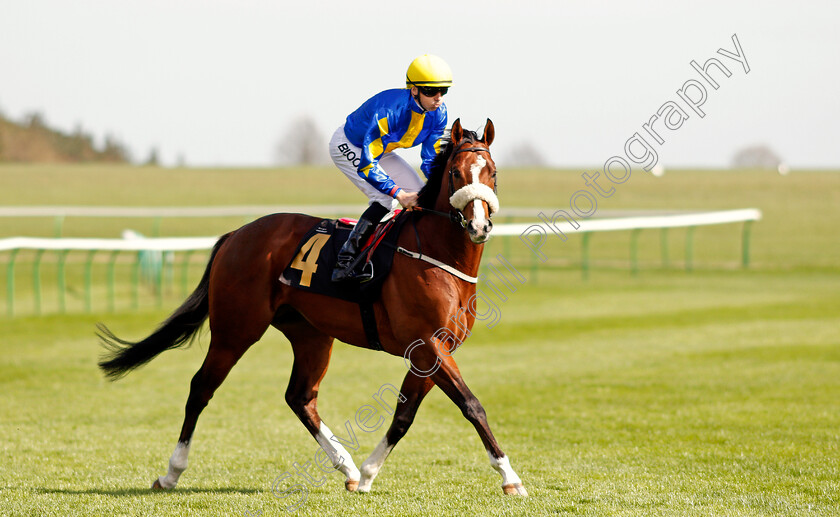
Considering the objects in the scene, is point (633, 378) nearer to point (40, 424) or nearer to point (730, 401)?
point (730, 401)

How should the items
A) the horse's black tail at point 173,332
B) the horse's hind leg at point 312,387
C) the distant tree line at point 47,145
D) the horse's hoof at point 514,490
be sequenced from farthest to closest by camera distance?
the distant tree line at point 47,145, the horse's black tail at point 173,332, the horse's hind leg at point 312,387, the horse's hoof at point 514,490

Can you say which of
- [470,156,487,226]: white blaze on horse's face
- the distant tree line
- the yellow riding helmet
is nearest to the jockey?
the yellow riding helmet

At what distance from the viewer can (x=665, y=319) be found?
13.8 meters

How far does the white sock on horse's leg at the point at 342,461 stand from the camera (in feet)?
16.6

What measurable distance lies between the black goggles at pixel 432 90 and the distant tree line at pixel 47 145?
5560cm

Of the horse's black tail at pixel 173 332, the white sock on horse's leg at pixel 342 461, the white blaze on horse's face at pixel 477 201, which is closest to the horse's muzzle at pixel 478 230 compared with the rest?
the white blaze on horse's face at pixel 477 201

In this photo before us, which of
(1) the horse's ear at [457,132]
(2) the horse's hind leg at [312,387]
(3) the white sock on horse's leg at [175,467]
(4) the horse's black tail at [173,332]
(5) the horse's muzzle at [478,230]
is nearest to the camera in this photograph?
(5) the horse's muzzle at [478,230]

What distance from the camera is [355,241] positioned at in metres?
4.96

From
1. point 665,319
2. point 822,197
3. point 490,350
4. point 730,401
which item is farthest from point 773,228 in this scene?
point 730,401

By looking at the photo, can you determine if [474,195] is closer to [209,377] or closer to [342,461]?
[342,461]

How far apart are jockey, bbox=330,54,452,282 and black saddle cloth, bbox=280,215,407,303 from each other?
0.25 ft

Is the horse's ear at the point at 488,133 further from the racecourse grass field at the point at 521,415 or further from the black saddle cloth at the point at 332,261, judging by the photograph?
the racecourse grass field at the point at 521,415

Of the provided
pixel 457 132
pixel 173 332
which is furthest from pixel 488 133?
pixel 173 332

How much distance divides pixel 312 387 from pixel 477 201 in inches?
64.2
